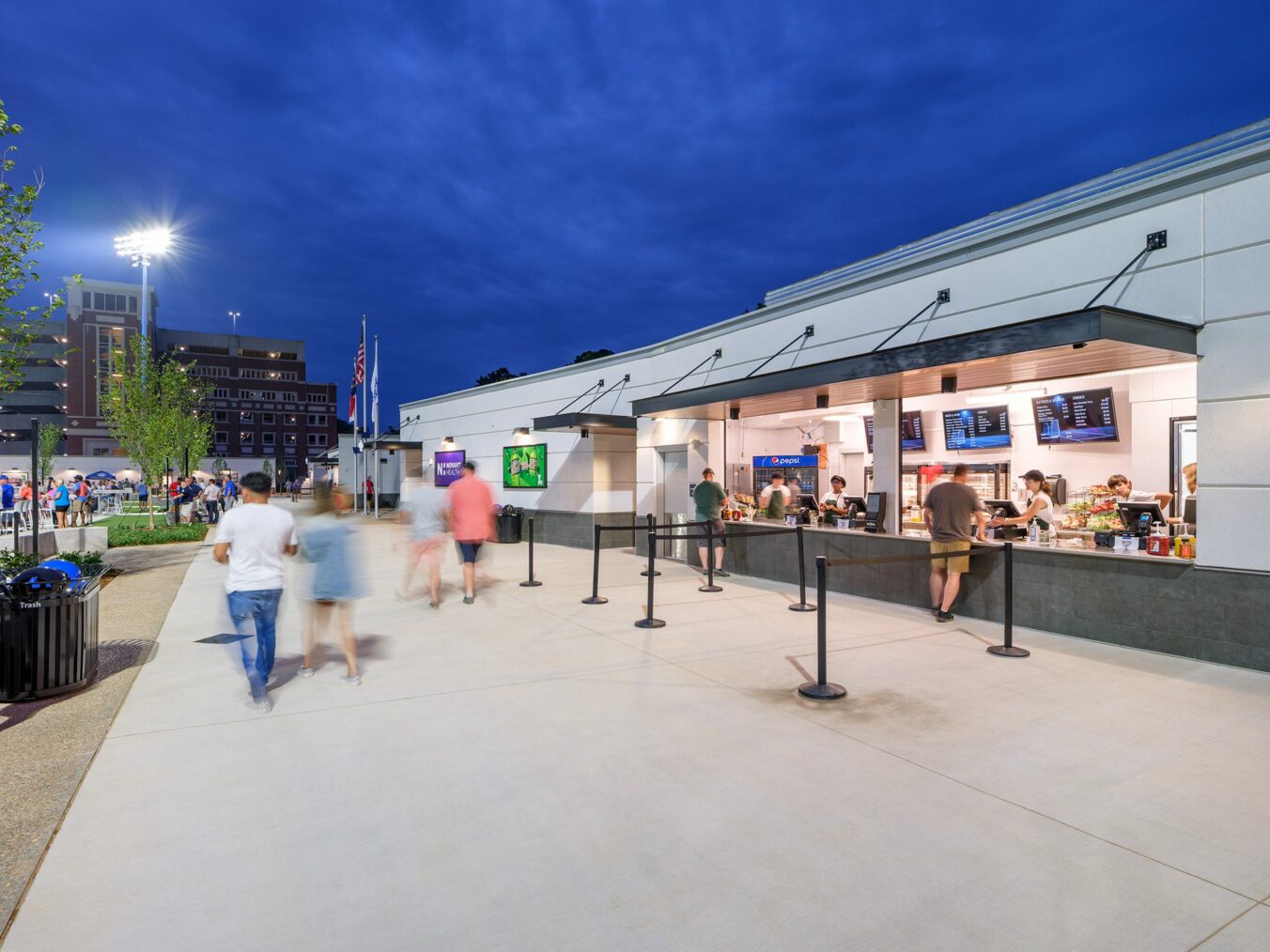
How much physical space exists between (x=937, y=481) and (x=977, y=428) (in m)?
1.07

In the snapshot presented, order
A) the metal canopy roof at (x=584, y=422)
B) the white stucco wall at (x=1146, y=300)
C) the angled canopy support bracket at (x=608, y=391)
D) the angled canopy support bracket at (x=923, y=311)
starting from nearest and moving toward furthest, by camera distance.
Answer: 1. the white stucco wall at (x=1146, y=300)
2. the angled canopy support bracket at (x=923, y=311)
3. the metal canopy roof at (x=584, y=422)
4. the angled canopy support bracket at (x=608, y=391)

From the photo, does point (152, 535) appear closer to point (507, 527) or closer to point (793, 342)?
point (507, 527)

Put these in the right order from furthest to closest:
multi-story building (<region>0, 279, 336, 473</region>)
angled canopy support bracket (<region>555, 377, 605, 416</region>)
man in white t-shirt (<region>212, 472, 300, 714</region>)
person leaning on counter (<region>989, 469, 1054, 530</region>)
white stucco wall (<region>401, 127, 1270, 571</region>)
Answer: multi-story building (<region>0, 279, 336, 473</region>) < angled canopy support bracket (<region>555, 377, 605, 416</region>) < person leaning on counter (<region>989, 469, 1054, 530</region>) < white stucco wall (<region>401, 127, 1270, 571</region>) < man in white t-shirt (<region>212, 472, 300, 714</region>)

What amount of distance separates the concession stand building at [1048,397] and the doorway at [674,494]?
0.20 ft

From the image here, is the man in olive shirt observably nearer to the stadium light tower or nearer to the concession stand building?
the concession stand building

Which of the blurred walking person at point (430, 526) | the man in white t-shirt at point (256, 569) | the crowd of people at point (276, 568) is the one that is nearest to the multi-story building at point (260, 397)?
the blurred walking person at point (430, 526)

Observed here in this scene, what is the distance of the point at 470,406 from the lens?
22516mm

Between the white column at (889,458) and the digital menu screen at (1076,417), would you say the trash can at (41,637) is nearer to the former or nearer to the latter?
the white column at (889,458)

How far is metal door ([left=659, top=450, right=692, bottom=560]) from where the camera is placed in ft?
48.5

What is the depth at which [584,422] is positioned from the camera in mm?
15336

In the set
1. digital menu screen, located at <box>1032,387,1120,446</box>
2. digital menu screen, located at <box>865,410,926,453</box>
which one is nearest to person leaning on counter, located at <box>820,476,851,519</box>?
digital menu screen, located at <box>865,410,926,453</box>

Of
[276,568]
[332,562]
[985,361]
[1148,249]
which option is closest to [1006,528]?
[985,361]

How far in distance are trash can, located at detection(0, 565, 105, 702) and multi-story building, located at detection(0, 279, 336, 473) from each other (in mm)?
76431

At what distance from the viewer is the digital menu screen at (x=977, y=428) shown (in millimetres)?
11211
